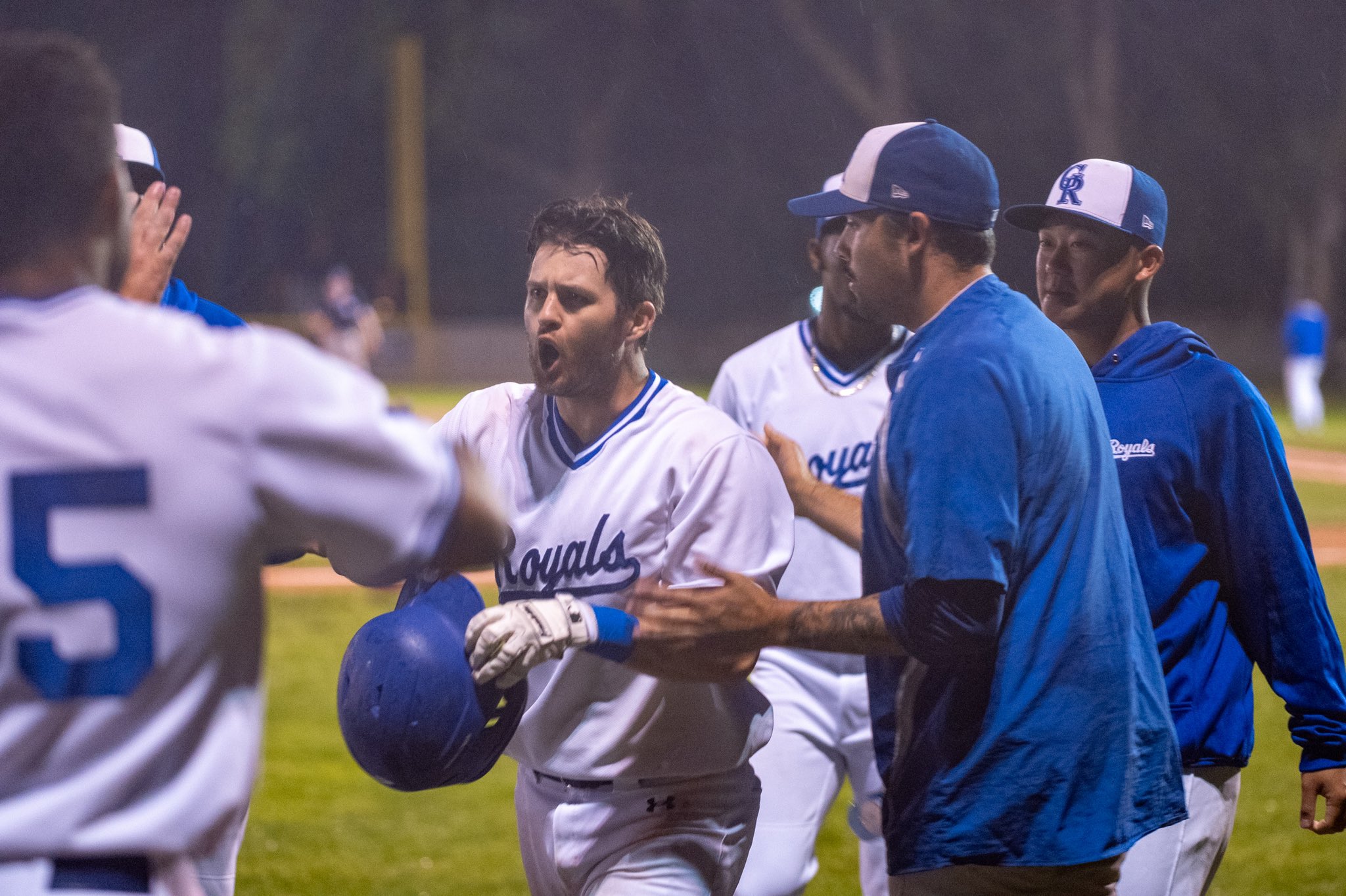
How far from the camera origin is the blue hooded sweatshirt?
12.2 feet

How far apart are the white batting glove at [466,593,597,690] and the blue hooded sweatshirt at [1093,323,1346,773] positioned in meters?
1.53

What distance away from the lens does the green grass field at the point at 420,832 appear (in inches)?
244

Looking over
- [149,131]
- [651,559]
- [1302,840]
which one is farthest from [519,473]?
[149,131]

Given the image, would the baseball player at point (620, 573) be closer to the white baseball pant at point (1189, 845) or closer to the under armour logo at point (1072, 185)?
the white baseball pant at point (1189, 845)

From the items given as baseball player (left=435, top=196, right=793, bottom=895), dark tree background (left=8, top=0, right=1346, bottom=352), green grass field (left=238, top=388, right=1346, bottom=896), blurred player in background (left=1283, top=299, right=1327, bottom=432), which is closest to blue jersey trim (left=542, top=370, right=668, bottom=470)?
baseball player (left=435, top=196, right=793, bottom=895)

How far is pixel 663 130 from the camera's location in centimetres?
4766

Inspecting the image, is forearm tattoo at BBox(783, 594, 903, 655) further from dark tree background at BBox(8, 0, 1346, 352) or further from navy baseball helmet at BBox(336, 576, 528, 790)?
dark tree background at BBox(8, 0, 1346, 352)

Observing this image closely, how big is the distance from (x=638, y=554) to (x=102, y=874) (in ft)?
5.87

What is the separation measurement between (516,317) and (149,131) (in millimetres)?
15253

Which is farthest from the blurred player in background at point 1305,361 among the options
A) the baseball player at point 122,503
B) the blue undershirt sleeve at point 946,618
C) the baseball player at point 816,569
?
the baseball player at point 122,503

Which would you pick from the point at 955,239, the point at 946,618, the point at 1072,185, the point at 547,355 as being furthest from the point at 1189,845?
the point at 547,355

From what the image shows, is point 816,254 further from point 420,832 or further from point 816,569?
point 420,832

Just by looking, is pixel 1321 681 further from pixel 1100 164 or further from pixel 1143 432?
pixel 1100 164

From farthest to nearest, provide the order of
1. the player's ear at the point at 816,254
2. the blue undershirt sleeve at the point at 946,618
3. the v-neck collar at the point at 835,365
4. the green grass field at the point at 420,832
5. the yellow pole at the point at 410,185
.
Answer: the yellow pole at the point at 410,185 < the green grass field at the point at 420,832 < the player's ear at the point at 816,254 < the v-neck collar at the point at 835,365 < the blue undershirt sleeve at the point at 946,618
